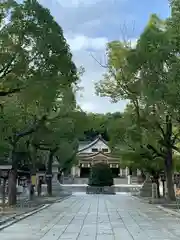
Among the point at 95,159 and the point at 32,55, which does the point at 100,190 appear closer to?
the point at 95,159

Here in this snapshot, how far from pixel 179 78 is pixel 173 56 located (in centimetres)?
255

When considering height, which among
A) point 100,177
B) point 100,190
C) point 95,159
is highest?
point 95,159

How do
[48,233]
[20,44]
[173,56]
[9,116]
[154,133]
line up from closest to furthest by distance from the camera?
[48,233], [20,44], [173,56], [9,116], [154,133]

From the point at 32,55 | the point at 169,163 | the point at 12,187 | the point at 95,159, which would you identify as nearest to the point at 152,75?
the point at 32,55

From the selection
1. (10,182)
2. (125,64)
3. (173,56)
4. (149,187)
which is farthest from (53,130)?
(149,187)

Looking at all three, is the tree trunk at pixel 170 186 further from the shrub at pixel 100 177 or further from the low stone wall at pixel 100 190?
the shrub at pixel 100 177

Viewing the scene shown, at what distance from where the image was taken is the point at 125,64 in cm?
2642

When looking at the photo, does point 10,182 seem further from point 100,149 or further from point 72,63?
point 100,149

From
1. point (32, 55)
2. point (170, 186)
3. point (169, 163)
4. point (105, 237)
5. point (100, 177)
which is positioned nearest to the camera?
point (105, 237)

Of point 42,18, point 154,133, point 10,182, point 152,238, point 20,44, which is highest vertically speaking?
point 42,18

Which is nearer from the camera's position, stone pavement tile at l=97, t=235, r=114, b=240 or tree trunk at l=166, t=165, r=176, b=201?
stone pavement tile at l=97, t=235, r=114, b=240

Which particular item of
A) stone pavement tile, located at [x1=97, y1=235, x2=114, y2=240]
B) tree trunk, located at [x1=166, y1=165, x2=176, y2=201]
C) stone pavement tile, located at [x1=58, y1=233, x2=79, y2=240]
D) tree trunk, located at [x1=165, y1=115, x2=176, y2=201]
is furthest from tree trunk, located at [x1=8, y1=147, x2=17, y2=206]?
stone pavement tile, located at [x1=97, y1=235, x2=114, y2=240]

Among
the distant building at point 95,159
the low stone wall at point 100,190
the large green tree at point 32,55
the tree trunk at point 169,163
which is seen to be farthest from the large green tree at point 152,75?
the distant building at point 95,159

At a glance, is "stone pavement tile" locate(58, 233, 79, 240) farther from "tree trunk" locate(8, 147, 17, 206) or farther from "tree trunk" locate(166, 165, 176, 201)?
"tree trunk" locate(166, 165, 176, 201)
